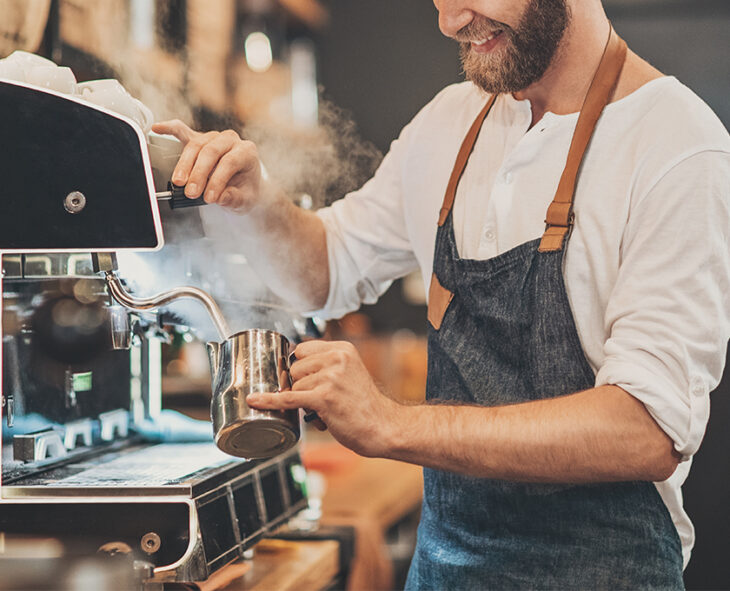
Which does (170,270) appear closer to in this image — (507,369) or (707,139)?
(507,369)

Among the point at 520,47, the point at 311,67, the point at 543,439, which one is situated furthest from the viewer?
the point at 311,67

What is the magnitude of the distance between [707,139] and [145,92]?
0.84 m

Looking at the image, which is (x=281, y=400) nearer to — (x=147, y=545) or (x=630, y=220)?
(x=147, y=545)

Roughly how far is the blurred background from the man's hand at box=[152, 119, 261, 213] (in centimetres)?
18

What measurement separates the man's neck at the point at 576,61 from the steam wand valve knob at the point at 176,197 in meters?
0.59

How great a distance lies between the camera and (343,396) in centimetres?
98

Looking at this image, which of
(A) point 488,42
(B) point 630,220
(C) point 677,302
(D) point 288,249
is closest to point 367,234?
(D) point 288,249

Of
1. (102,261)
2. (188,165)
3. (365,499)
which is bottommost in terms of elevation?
(365,499)

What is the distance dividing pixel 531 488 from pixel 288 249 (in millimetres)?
569

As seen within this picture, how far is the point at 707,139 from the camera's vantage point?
1134mm

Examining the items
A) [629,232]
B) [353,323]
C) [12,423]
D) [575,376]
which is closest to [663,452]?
[575,376]

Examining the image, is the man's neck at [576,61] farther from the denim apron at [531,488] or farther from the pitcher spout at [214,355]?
the pitcher spout at [214,355]

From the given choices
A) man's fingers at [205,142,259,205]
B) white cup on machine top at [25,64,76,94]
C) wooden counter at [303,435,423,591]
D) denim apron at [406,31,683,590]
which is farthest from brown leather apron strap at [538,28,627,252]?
wooden counter at [303,435,423,591]

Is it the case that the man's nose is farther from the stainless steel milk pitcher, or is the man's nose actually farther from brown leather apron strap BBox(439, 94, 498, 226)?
the stainless steel milk pitcher
